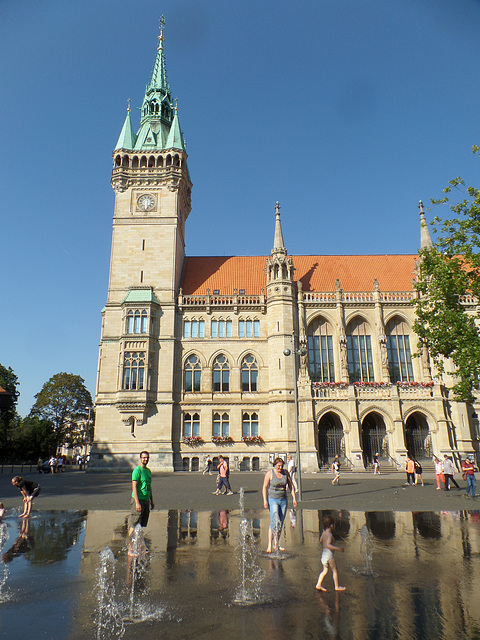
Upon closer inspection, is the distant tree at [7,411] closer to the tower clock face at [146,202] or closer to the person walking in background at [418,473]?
the tower clock face at [146,202]

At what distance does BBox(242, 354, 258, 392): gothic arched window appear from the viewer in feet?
124

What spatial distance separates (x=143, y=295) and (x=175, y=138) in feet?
56.9

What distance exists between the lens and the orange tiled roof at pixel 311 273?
139 ft

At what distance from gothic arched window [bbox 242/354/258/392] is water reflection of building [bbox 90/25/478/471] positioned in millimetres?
91

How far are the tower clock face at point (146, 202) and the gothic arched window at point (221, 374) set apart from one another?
16333 millimetres

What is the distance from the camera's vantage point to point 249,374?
3803 centimetres

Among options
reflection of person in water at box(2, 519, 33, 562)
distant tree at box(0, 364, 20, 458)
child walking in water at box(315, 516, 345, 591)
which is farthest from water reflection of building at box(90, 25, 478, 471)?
child walking in water at box(315, 516, 345, 591)

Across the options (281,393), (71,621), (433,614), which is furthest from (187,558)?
(281,393)

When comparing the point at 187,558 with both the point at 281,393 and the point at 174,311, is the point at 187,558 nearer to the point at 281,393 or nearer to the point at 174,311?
the point at 281,393

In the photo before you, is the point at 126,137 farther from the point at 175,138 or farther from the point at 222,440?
the point at 222,440

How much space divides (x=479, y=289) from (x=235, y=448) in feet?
77.2

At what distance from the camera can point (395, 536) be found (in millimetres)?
10352

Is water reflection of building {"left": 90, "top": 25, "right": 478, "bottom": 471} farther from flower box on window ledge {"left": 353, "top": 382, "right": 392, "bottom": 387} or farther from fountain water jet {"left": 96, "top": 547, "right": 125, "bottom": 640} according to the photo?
fountain water jet {"left": 96, "top": 547, "right": 125, "bottom": 640}

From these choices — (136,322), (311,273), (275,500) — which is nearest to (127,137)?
(136,322)
